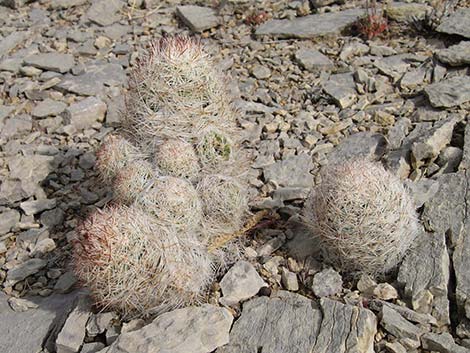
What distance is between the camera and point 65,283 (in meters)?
4.31

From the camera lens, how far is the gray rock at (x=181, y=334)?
330cm

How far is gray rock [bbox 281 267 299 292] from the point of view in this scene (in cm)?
383

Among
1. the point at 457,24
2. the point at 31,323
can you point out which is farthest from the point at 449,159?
the point at 31,323

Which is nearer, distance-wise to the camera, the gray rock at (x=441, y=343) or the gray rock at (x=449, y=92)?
the gray rock at (x=441, y=343)

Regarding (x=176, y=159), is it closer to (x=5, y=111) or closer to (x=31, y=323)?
(x=31, y=323)

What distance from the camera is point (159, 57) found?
396cm

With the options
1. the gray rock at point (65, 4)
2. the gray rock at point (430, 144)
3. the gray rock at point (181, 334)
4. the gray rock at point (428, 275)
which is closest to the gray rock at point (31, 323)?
the gray rock at point (181, 334)

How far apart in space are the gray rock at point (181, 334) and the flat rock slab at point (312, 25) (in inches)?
158

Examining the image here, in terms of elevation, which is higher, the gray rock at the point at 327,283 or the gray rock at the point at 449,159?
the gray rock at the point at 449,159

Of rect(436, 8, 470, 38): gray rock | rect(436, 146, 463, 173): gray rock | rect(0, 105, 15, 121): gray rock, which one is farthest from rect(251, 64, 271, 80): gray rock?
rect(0, 105, 15, 121): gray rock

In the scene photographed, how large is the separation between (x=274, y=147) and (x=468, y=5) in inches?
117

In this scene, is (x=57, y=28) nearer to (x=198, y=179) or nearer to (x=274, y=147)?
(x=274, y=147)

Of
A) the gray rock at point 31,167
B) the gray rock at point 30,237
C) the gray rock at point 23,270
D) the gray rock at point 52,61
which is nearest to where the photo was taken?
the gray rock at point 23,270

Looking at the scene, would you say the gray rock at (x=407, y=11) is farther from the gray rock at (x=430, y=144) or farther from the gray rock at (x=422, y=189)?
the gray rock at (x=422, y=189)
